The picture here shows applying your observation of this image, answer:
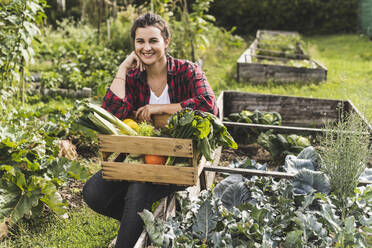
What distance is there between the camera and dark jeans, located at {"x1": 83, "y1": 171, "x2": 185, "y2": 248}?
6.88 feet

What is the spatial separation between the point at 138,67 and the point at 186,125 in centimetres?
96

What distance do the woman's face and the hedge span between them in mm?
11591

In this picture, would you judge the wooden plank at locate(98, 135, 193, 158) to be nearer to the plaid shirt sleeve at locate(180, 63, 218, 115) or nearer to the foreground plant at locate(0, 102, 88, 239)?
the plaid shirt sleeve at locate(180, 63, 218, 115)

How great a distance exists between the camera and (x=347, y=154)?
2.28 metres

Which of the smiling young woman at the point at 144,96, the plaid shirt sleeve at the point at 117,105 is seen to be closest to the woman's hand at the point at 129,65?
the smiling young woman at the point at 144,96

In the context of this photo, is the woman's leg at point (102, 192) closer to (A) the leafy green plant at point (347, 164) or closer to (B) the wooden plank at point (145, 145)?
(B) the wooden plank at point (145, 145)

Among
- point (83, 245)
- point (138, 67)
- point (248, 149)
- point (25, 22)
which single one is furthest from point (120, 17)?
point (83, 245)

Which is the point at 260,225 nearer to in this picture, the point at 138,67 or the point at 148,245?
the point at 148,245

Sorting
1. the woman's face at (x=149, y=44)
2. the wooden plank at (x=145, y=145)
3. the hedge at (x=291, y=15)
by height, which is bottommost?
the wooden plank at (x=145, y=145)

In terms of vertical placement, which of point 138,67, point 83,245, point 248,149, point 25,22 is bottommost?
point 83,245

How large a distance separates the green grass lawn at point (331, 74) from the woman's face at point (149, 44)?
6.49 feet

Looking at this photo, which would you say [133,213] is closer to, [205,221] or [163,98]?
[205,221]

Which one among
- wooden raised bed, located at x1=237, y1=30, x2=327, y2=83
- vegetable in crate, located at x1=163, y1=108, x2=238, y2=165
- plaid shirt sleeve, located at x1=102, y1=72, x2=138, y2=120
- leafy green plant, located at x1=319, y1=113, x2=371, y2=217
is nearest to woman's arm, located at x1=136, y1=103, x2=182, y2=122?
plaid shirt sleeve, located at x1=102, y1=72, x2=138, y2=120

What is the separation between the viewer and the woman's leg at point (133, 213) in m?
2.09
